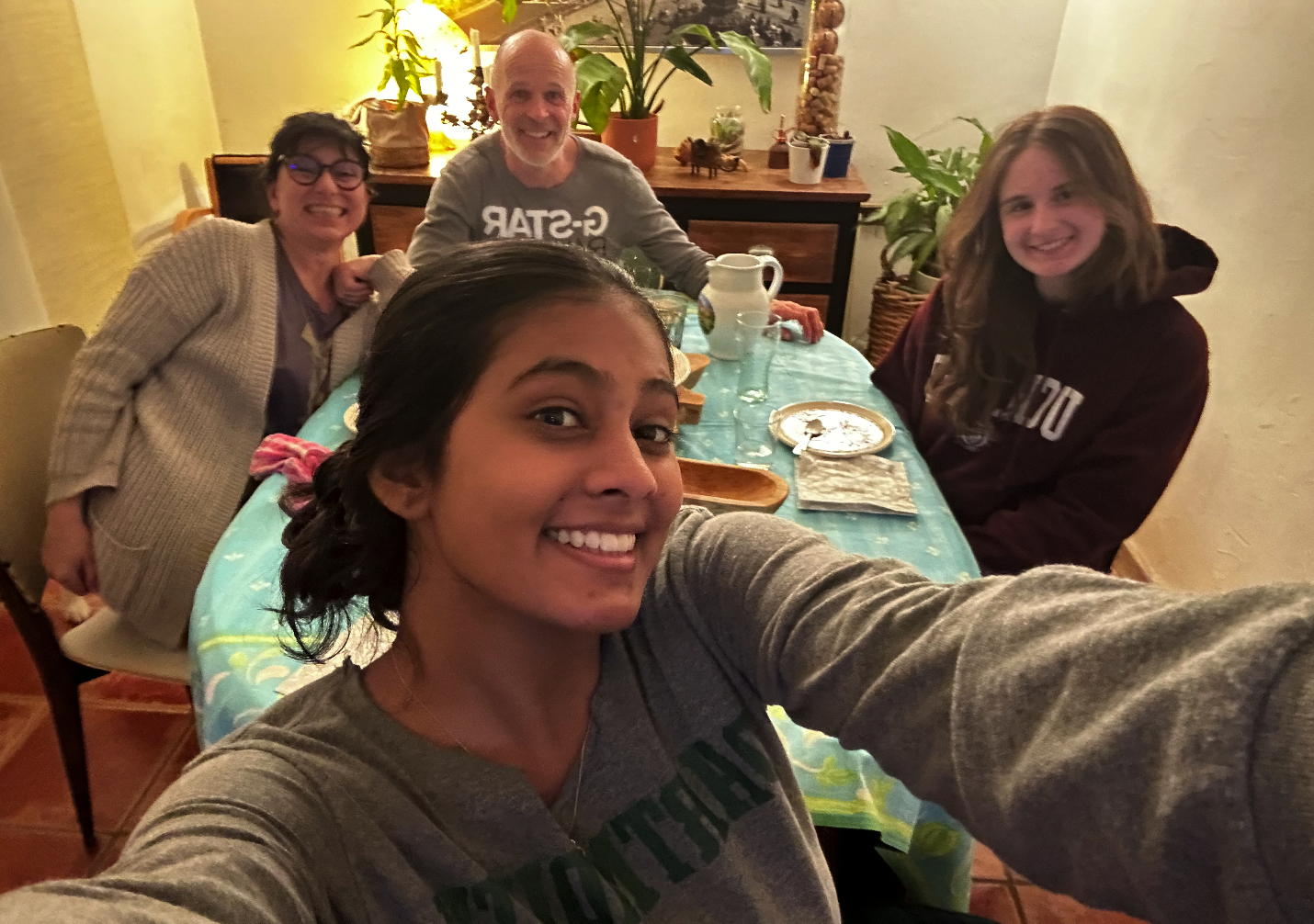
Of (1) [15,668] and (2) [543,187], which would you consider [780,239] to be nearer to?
(2) [543,187]

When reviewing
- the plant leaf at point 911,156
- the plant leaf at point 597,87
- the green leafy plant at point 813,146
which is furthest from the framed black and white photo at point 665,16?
the plant leaf at point 911,156

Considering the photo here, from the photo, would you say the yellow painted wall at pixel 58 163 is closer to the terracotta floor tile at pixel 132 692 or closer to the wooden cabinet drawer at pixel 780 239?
the terracotta floor tile at pixel 132 692

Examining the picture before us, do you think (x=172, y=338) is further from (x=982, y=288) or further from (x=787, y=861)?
(x=982, y=288)

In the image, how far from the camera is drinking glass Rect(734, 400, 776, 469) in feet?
4.35

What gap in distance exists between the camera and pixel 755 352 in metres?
1.59

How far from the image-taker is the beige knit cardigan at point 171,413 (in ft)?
4.50

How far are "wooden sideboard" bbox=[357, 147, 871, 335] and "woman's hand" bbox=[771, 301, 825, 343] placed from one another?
1.08 metres

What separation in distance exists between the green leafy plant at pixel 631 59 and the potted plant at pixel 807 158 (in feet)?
0.56

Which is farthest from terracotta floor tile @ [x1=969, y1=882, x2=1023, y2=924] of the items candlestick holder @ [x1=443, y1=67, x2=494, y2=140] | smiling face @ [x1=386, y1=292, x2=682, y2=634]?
candlestick holder @ [x1=443, y1=67, x2=494, y2=140]

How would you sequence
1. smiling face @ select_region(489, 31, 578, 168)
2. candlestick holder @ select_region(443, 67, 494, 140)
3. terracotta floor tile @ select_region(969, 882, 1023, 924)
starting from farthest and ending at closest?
1. candlestick holder @ select_region(443, 67, 494, 140)
2. smiling face @ select_region(489, 31, 578, 168)
3. terracotta floor tile @ select_region(969, 882, 1023, 924)

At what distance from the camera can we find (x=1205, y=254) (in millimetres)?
1399

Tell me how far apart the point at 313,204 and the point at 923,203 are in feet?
6.96

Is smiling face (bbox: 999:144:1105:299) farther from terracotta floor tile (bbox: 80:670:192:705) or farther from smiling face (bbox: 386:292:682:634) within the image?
terracotta floor tile (bbox: 80:670:192:705)

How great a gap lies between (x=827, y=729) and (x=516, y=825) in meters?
0.25
